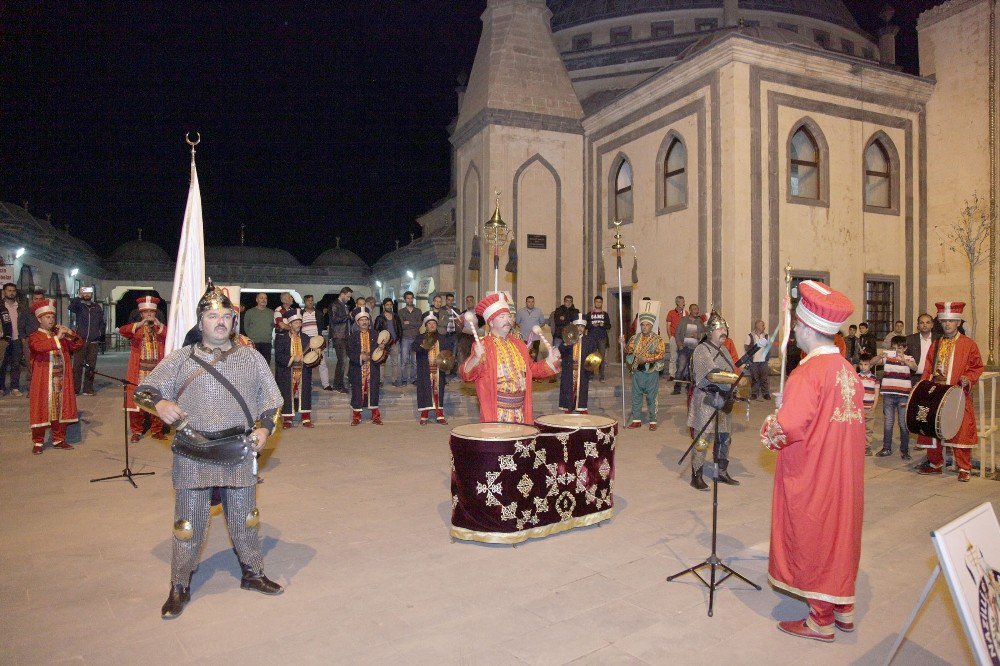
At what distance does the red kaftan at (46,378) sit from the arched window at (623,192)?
15025mm

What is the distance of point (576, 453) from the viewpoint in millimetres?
5668

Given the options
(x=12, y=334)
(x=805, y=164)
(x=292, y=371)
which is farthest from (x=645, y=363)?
(x=12, y=334)

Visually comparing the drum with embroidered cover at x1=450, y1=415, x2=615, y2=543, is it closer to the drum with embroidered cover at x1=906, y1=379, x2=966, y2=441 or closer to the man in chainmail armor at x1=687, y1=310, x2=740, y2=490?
the man in chainmail armor at x1=687, y1=310, x2=740, y2=490

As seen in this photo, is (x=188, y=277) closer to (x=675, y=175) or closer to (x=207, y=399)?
(x=207, y=399)

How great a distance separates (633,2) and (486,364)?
89.2 feet

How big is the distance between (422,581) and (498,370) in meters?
2.13

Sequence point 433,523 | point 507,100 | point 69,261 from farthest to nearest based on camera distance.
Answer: point 69,261, point 507,100, point 433,523

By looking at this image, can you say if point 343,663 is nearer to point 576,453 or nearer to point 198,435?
point 198,435

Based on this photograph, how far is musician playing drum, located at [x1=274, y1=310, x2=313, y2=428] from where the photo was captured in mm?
10656

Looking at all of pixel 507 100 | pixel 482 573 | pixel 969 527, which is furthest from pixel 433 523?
pixel 507 100

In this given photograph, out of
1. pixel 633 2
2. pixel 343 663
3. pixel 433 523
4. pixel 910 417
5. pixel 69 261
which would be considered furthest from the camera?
pixel 633 2

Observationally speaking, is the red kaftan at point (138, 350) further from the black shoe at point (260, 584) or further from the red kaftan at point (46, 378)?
the black shoe at point (260, 584)

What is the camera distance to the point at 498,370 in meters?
6.06

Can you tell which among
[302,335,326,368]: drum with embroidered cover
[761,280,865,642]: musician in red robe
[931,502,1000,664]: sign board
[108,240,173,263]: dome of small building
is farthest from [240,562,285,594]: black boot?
[108,240,173,263]: dome of small building
